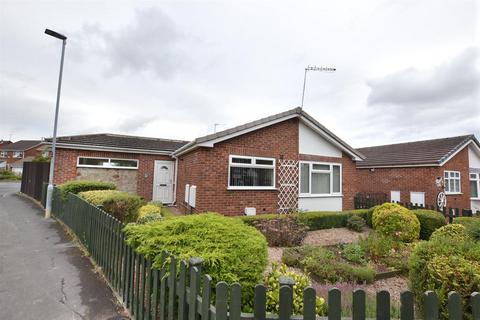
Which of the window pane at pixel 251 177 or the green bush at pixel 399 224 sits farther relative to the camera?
the window pane at pixel 251 177

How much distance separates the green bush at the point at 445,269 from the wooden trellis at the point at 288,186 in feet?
24.7

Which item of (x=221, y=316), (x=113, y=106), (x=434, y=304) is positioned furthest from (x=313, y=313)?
(x=113, y=106)

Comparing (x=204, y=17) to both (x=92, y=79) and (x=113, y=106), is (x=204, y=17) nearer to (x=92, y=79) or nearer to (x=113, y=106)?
(x=92, y=79)

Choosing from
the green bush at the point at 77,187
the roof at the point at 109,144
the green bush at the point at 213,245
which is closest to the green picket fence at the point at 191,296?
the green bush at the point at 213,245

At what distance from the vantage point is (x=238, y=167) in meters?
10.0

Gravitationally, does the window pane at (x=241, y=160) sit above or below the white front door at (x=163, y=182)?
above

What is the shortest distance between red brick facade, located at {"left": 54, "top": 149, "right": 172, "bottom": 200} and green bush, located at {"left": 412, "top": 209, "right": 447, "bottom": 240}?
12.8m

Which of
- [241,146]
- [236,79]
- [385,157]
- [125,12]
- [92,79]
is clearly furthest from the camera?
[385,157]

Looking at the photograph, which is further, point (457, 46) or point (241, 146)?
point (241, 146)

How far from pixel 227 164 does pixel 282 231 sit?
364 centimetres

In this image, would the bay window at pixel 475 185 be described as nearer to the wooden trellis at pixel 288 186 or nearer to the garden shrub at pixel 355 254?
the wooden trellis at pixel 288 186

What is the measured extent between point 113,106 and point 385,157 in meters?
20.0

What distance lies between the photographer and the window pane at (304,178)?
37.6 ft

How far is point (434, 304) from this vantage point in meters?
1.84
